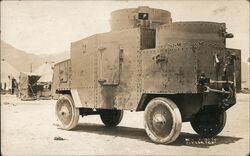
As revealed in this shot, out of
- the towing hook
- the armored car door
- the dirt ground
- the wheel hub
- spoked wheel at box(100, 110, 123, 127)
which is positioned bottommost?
the dirt ground

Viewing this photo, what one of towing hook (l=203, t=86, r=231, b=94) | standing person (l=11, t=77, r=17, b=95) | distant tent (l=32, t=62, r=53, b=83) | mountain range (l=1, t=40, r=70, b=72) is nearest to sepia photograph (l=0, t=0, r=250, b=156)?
towing hook (l=203, t=86, r=231, b=94)

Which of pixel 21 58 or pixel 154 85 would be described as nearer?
pixel 154 85

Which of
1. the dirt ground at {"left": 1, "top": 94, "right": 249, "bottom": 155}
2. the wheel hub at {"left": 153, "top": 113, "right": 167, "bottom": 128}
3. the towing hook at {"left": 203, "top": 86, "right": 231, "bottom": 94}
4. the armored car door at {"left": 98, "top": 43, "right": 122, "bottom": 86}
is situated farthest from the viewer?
the armored car door at {"left": 98, "top": 43, "right": 122, "bottom": 86}

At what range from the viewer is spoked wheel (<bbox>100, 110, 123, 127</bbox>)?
13.7 m

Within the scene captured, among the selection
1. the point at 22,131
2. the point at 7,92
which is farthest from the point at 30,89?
the point at 22,131

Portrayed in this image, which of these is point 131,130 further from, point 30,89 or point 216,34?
point 30,89

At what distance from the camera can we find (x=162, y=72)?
948cm

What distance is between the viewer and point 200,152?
8.66 m

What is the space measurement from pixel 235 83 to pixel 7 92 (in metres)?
41.9

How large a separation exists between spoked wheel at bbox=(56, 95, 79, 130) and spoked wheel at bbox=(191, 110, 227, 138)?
366 cm

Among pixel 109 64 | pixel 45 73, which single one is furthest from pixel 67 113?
pixel 45 73

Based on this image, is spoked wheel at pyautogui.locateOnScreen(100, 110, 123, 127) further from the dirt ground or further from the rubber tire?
the rubber tire

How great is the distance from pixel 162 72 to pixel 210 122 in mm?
2290

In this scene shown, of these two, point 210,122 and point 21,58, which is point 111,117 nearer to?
point 210,122
